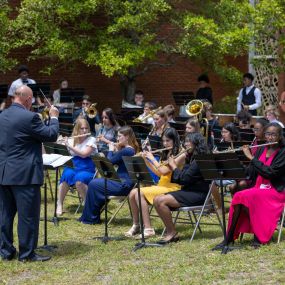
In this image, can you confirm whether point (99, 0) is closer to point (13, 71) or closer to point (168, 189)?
point (13, 71)

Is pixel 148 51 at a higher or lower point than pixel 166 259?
→ higher

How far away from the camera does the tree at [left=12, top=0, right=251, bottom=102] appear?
20.4 metres

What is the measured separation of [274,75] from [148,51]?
4224 millimetres

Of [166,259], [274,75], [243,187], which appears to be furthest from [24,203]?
[274,75]

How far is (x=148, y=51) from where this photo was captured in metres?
20.9

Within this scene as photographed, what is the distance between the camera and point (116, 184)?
1276 cm

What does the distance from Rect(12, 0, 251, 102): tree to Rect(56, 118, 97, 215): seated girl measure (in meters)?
6.45

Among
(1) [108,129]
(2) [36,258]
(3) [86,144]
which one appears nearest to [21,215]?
(2) [36,258]

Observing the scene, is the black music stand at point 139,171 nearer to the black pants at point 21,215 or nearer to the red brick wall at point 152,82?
the black pants at point 21,215

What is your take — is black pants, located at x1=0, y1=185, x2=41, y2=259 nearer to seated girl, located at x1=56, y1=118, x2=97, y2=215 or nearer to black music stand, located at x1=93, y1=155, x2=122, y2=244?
black music stand, located at x1=93, y1=155, x2=122, y2=244

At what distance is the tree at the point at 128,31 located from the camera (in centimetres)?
2039

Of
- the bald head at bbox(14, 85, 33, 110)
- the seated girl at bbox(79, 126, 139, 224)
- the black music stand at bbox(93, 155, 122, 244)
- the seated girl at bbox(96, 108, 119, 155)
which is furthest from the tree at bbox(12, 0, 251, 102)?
the bald head at bbox(14, 85, 33, 110)

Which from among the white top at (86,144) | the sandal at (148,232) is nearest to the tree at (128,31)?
the white top at (86,144)

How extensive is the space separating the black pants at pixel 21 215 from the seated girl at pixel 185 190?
1.76m
